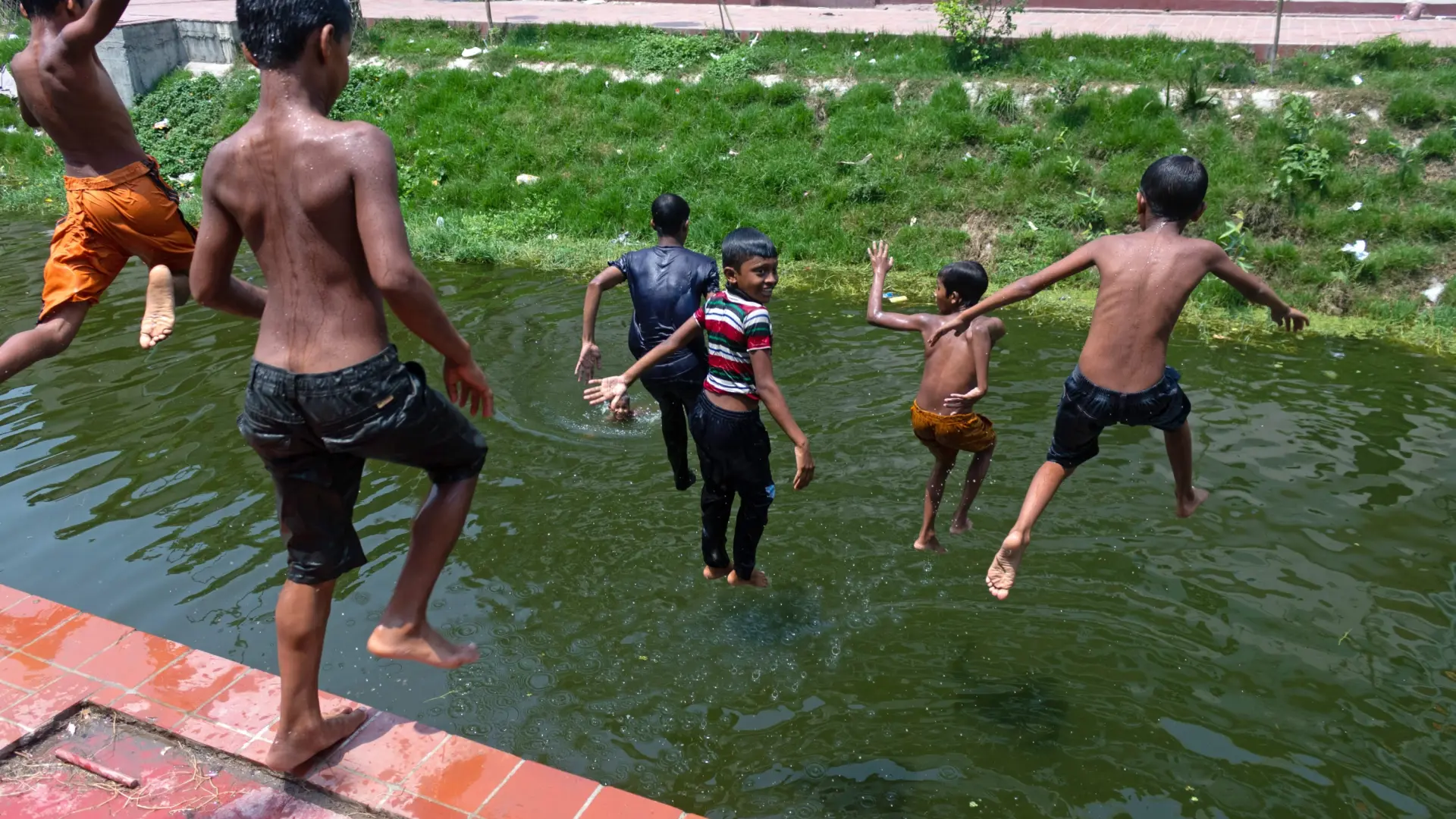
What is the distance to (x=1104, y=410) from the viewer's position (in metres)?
4.51

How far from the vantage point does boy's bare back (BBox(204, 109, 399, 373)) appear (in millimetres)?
2949

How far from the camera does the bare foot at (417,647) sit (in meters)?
3.37

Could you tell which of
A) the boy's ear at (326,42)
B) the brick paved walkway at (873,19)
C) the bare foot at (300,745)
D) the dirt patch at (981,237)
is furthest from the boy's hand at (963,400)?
the brick paved walkway at (873,19)

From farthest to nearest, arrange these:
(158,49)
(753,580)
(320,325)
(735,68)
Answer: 1. (158,49)
2. (735,68)
3. (753,580)
4. (320,325)

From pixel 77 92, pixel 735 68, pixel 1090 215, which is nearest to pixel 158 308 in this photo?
pixel 77 92

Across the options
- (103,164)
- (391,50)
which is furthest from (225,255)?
(391,50)

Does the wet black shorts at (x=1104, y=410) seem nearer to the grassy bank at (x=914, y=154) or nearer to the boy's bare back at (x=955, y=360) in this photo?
the boy's bare back at (x=955, y=360)

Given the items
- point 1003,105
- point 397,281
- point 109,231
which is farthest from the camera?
point 1003,105

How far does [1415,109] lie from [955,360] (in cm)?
795

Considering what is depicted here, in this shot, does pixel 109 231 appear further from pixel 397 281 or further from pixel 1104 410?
pixel 1104 410

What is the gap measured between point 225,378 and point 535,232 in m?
4.44

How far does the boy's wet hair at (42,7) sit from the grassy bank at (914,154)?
6094mm

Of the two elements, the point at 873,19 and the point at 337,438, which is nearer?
the point at 337,438

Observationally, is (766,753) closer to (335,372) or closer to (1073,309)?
(335,372)
